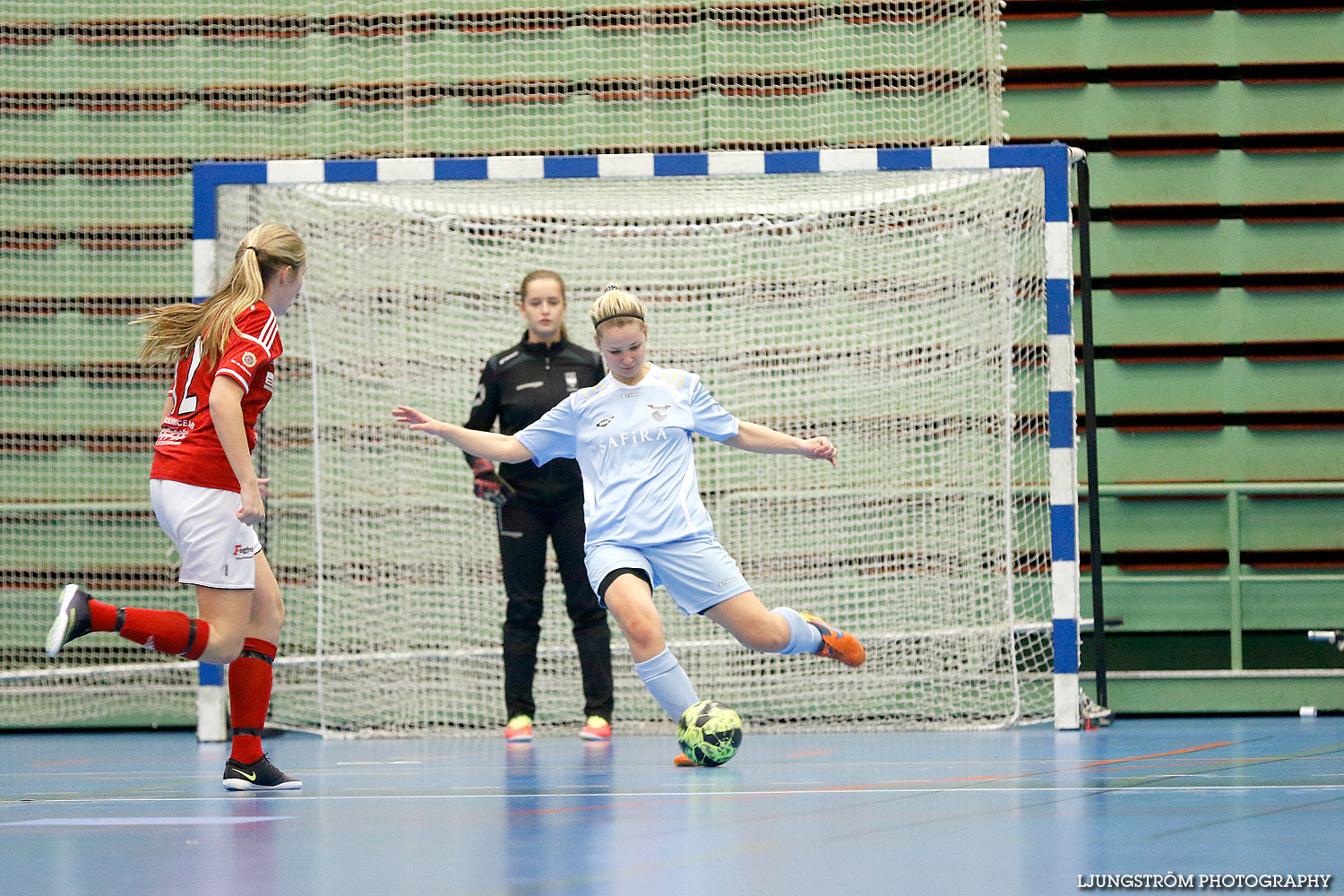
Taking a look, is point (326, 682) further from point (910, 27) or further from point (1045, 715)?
point (910, 27)

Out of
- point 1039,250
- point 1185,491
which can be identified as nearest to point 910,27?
point 1039,250

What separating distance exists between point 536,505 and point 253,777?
83.8 inches

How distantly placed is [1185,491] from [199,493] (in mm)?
5111

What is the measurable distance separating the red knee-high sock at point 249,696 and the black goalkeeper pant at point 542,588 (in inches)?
76.2

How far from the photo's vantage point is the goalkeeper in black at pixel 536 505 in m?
6.23

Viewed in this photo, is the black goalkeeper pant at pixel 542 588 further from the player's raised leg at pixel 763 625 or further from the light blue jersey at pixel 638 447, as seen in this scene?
the player's raised leg at pixel 763 625

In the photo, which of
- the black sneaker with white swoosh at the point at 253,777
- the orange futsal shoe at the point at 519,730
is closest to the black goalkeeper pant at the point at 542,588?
the orange futsal shoe at the point at 519,730

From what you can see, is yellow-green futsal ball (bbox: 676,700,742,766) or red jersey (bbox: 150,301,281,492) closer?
red jersey (bbox: 150,301,281,492)

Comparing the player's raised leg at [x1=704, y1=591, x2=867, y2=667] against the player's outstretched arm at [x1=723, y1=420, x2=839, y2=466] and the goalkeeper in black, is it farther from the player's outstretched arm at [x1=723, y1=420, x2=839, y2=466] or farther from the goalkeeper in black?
the goalkeeper in black

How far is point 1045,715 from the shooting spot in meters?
6.77

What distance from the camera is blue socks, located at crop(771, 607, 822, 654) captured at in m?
5.20

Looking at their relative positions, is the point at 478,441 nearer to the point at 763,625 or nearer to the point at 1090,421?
the point at 763,625

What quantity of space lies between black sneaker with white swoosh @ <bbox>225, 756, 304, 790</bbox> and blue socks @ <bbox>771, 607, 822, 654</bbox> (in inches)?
68.5

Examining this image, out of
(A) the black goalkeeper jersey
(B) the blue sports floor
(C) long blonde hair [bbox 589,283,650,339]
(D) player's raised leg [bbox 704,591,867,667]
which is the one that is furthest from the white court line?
(A) the black goalkeeper jersey
